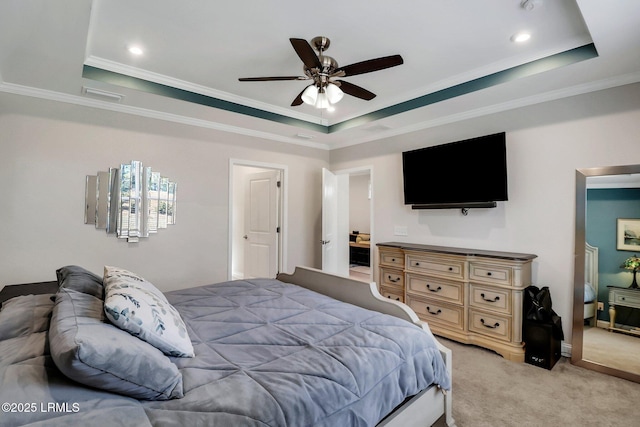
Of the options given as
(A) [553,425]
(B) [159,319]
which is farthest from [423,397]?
(B) [159,319]

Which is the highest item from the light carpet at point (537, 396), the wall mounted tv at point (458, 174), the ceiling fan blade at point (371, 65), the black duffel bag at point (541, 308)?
the ceiling fan blade at point (371, 65)

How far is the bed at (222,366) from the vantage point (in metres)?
0.88

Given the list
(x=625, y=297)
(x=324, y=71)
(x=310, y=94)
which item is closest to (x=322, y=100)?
(x=310, y=94)

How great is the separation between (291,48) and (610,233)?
314 centimetres

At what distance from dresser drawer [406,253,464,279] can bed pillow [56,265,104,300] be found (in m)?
2.94

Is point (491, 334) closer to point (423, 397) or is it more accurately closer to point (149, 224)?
point (423, 397)

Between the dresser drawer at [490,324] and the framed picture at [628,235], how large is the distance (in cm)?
111

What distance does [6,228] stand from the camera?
9.00ft

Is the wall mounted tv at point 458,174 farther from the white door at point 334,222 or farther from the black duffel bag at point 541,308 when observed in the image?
the white door at point 334,222

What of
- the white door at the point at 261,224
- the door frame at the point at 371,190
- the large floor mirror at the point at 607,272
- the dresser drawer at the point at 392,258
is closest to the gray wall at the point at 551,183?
the large floor mirror at the point at 607,272

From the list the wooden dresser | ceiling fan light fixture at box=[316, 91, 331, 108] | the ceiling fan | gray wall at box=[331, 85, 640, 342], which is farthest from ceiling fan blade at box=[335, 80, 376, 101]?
the wooden dresser

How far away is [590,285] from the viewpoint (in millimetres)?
2723

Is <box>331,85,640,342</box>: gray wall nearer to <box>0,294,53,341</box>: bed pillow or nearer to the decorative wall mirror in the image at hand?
the decorative wall mirror

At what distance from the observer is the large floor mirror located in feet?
8.36
